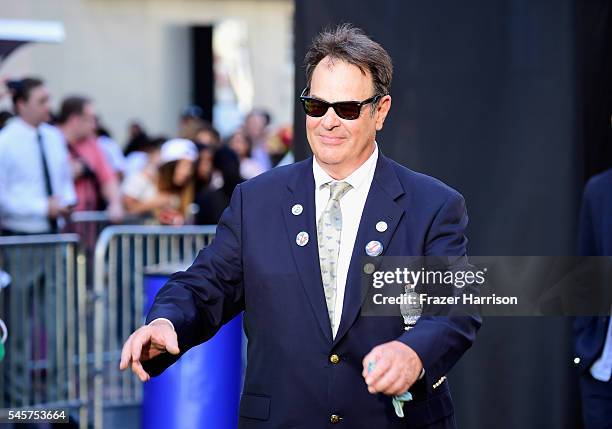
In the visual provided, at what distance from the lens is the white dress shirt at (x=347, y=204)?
13.4 ft

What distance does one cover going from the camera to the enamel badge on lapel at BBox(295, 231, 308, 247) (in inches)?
161

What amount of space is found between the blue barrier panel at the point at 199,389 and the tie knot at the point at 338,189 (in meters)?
3.07

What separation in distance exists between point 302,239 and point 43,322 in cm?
552

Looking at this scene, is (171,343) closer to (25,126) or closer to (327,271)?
(327,271)

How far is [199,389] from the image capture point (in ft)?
23.6

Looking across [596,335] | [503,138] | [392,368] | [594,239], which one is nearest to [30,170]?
[503,138]

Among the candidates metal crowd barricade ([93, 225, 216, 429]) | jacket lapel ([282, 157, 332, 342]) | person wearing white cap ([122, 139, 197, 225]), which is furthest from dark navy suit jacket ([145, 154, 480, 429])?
person wearing white cap ([122, 139, 197, 225])

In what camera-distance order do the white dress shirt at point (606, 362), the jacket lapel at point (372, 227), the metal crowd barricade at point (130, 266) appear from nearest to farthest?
the jacket lapel at point (372, 227) → the white dress shirt at point (606, 362) → the metal crowd barricade at point (130, 266)

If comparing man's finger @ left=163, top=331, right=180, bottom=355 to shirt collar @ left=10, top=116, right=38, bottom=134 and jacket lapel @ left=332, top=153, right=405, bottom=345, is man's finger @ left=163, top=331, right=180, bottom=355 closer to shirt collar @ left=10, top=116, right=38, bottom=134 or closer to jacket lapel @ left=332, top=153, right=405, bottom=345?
jacket lapel @ left=332, top=153, right=405, bottom=345

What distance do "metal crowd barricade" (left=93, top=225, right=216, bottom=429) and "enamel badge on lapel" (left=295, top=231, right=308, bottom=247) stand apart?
17.6 feet

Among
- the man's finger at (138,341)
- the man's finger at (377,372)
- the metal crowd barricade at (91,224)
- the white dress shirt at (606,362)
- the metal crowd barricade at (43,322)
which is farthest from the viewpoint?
the metal crowd barricade at (91,224)

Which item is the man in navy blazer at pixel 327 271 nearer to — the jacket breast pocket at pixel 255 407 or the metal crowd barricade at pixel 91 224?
the jacket breast pocket at pixel 255 407

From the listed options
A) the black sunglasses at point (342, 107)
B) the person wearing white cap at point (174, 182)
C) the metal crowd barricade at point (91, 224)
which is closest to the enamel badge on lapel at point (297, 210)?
the black sunglasses at point (342, 107)

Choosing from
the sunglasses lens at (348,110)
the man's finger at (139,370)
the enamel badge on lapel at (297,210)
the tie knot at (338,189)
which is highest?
the sunglasses lens at (348,110)
